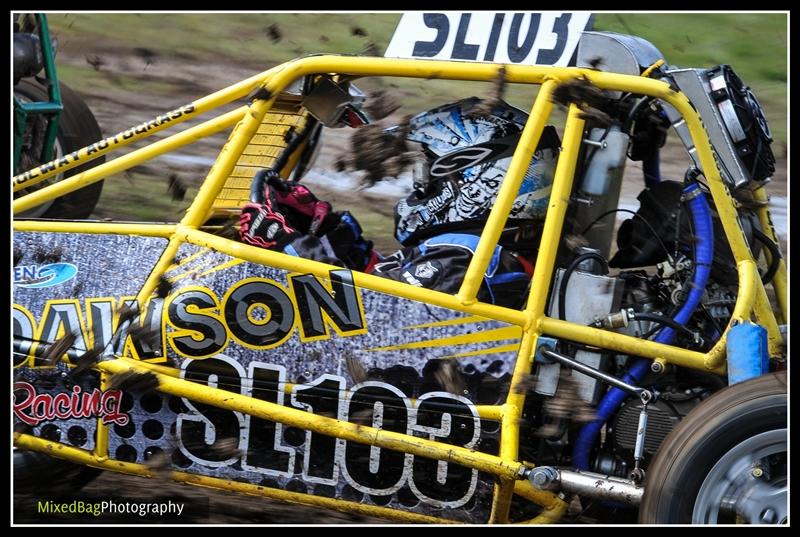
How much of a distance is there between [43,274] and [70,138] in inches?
76.3

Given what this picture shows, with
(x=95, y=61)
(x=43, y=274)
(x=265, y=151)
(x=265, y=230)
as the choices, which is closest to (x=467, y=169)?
(x=265, y=230)

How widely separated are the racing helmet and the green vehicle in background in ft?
6.67

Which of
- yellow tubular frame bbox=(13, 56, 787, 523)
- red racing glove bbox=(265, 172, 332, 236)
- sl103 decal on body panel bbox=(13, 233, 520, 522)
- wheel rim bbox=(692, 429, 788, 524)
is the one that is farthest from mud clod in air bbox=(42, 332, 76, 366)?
wheel rim bbox=(692, 429, 788, 524)

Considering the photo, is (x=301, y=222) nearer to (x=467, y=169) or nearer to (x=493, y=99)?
(x=467, y=169)

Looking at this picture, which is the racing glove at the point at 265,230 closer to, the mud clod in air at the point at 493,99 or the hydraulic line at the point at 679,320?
the mud clod in air at the point at 493,99

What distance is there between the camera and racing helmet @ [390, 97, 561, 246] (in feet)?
10.8

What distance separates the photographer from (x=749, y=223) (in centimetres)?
336

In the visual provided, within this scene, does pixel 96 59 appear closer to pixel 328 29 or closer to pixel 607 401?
pixel 328 29

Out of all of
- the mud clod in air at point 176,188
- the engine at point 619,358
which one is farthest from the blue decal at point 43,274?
the mud clod in air at point 176,188

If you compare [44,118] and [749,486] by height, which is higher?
[44,118]

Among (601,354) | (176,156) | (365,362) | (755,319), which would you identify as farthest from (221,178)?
(176,156)

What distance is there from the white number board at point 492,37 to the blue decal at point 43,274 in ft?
4.03

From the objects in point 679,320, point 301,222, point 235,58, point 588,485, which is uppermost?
point 235,58
